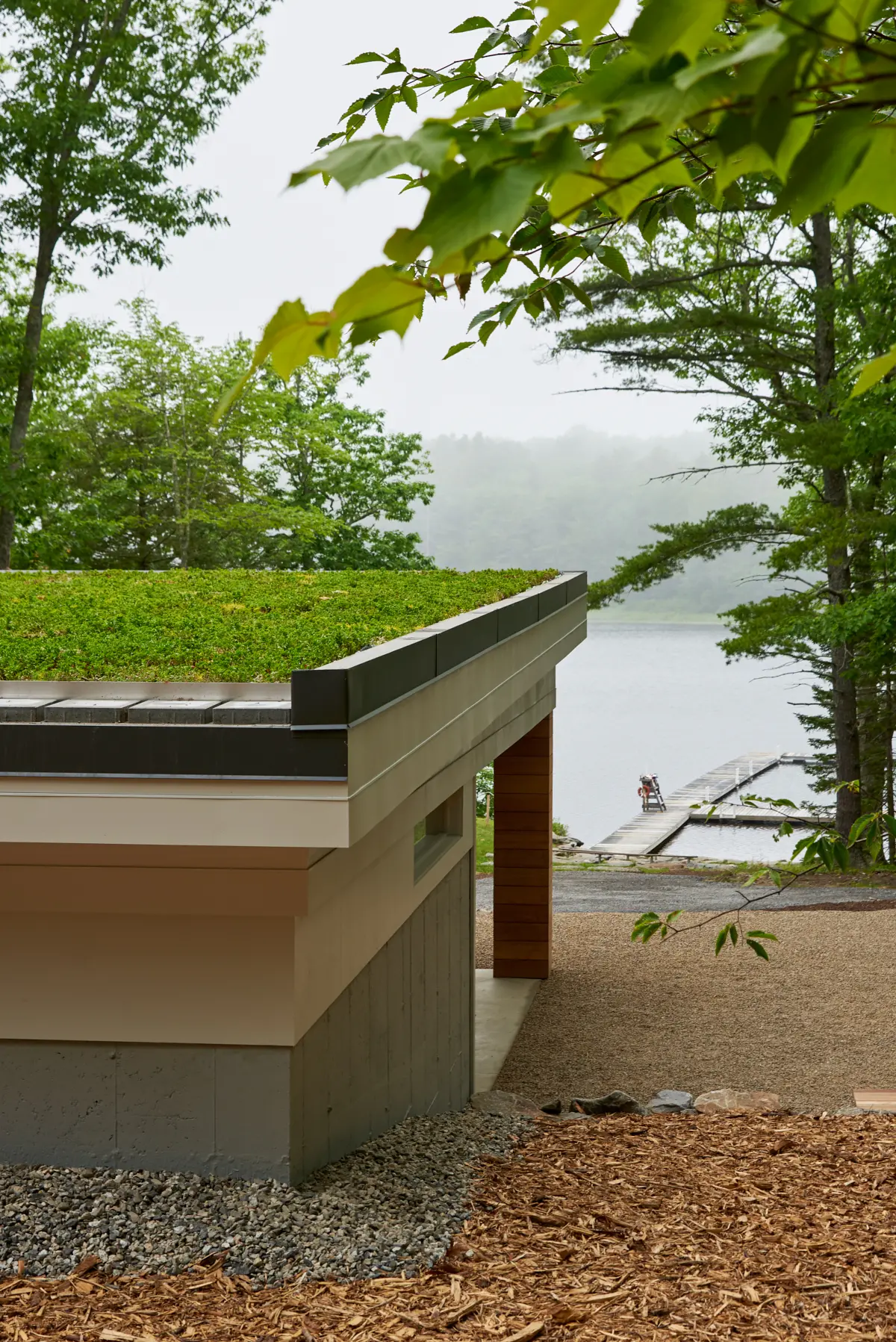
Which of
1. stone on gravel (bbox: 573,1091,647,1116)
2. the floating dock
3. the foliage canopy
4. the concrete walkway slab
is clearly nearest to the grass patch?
the floating dock

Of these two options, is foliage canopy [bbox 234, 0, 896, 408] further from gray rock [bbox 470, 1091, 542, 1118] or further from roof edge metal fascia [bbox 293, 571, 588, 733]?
gray rock [bbox 470, 1091, 542, 1118]

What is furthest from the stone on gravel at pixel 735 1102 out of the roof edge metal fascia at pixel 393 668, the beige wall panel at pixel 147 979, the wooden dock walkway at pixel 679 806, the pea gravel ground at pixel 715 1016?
the wooden dock walkway at pixel 679 806

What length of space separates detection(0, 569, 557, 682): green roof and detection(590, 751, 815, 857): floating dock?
8.17 meters

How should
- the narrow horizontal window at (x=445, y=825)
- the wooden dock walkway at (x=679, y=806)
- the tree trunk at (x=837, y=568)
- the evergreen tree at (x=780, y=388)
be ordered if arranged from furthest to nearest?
the wooden dock walkway at (x=679, y=806) < the tree trunk at (x=837, y=568) < the evergreen tree at (x=780, y=388) < the narrow horizontal window at (x=445, y=825)

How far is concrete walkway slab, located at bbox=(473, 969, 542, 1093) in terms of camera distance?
8.10 metres

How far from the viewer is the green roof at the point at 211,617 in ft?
13.7

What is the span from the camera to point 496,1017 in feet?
30.6

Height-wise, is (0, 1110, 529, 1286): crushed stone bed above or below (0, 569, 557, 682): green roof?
below

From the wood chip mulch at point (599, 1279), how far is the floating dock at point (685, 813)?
10430 millimetres

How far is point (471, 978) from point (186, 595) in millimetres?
2870

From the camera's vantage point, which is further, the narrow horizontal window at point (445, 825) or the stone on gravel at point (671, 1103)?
the stone on gravel at point (671, 1103)

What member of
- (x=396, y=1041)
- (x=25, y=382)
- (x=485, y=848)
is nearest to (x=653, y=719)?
(x=485, y=848)

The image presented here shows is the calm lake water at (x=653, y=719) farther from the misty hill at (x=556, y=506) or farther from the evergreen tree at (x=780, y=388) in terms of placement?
the misty hill at (x=556, y=506)

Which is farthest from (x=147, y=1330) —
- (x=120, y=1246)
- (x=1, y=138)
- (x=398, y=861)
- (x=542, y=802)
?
(x=1, y=138)
